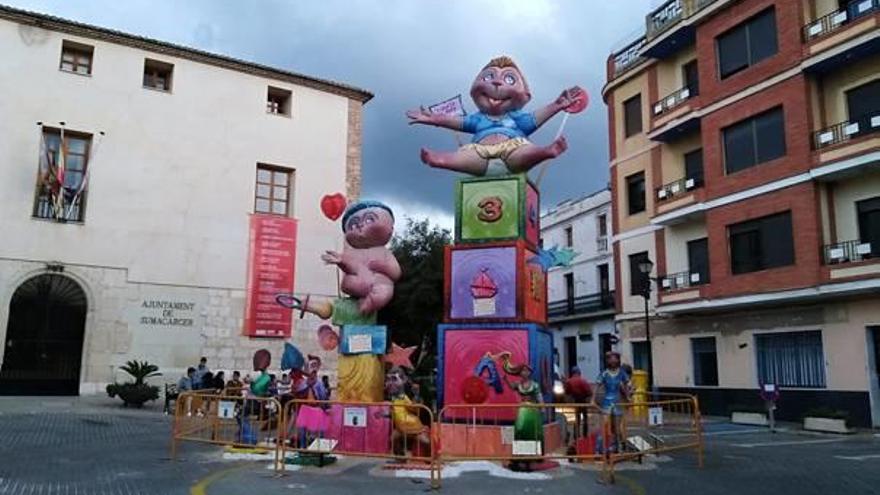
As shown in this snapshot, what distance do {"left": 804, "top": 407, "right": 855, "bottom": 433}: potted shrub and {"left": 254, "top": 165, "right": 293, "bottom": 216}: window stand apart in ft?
54.5

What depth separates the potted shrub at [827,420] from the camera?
57.4 ft

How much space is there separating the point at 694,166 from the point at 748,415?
8.32 metres

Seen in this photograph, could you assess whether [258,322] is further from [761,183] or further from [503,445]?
[761,183]

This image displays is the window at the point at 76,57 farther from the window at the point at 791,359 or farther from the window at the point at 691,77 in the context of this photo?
the window at the point at 791,359

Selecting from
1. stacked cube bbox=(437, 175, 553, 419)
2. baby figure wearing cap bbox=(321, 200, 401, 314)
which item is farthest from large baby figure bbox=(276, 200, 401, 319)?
stacked cube bbox=(437, 175, 553, 419)

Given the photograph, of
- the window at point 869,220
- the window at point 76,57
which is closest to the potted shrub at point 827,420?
the window at point 869,220

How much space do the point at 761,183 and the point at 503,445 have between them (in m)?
13.1

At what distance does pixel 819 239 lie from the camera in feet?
62.3

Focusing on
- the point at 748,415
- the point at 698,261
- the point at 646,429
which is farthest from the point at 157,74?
the point at 748,415

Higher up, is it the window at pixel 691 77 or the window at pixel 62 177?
the window at pixel 691 77

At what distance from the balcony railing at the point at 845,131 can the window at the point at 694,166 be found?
15.2ft

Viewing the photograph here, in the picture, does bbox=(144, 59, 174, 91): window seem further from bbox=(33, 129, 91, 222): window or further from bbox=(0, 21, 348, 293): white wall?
bbox=(33, 129, 91, 222): window

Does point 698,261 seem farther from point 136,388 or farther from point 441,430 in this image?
point 136,388

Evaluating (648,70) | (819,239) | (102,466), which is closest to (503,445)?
(102,466)
